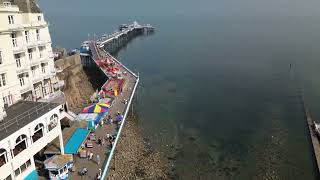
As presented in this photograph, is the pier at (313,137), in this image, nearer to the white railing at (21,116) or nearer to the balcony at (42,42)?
the white railing at (21,116)

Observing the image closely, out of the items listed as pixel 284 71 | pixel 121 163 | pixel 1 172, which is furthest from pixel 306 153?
pixel 284 71

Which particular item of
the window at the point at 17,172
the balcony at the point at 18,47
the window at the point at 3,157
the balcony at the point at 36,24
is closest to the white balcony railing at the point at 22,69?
the balcony at the point at 18,47

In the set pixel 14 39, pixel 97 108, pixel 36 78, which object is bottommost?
pixel 97 108

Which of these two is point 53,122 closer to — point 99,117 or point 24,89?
point 24,89

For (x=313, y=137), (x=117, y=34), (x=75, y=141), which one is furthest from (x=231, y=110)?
(x=117, y=34)

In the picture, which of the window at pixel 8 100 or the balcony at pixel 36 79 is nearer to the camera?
the window at pixel 8 100

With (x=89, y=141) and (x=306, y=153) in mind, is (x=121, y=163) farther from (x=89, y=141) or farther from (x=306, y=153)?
(x=306, y=153)
